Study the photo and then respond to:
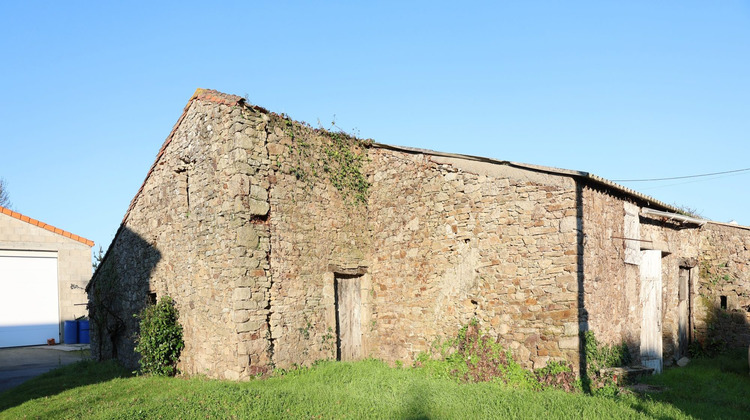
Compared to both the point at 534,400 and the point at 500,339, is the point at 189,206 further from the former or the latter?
the point at 534,400

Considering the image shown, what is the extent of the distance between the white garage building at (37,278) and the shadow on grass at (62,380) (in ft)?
20.9

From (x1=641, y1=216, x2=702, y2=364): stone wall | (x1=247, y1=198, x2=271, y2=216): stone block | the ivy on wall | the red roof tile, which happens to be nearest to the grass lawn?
(x1=641, y1=216, x2=702, y2=364): stone wall

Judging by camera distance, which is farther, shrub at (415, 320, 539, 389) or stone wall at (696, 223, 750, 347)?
stone wall at (696, 223, 750, 347)

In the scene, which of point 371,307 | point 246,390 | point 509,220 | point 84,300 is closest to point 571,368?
point 509,220

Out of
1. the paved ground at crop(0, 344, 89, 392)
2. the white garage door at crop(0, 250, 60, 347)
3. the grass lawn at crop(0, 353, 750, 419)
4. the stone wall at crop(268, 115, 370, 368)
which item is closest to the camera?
the grass lawn at crop(0, 353, 750, 419)

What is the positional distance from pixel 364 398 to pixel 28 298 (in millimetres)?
16362

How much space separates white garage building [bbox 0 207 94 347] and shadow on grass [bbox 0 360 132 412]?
20.9ft

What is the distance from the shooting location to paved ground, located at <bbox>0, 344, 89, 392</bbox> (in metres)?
11.8

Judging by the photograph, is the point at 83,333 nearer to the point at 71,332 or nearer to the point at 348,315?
the point at 71,332

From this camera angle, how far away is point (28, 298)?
1816 centimetres

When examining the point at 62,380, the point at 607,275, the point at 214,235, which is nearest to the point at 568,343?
the point at 607,275

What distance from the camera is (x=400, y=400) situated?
754cm

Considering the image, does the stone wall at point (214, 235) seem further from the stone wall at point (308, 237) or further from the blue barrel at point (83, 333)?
the blue barrel at point (83, 333)

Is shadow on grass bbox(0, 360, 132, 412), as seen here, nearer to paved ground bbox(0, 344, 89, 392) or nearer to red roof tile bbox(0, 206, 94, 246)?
paved ground bbox(0, 344, 89, 392)
